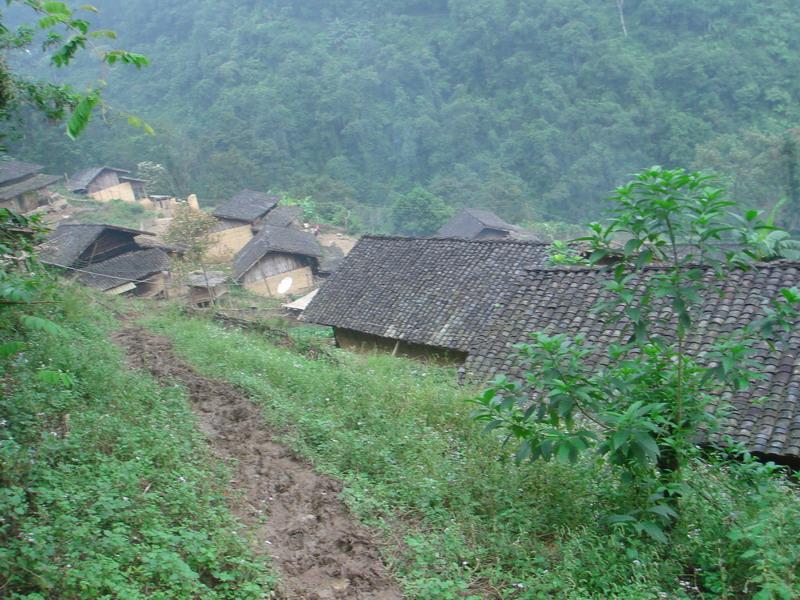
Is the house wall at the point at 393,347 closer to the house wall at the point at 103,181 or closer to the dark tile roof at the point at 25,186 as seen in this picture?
the dark tile roof at the point at 25,186

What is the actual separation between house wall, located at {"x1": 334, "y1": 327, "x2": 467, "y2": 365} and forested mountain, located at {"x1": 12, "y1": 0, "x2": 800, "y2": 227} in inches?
955

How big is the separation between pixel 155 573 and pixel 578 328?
24.1 ft

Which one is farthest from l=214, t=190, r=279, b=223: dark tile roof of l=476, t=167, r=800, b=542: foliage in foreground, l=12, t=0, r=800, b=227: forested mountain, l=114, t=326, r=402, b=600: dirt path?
l=476, t=167, r=800, b=542: foliage in foreground

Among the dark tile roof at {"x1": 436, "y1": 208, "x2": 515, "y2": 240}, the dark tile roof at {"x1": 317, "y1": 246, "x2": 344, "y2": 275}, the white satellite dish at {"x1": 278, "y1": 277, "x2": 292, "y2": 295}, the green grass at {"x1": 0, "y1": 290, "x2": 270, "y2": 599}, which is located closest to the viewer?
the green grass at {"x1": 0, "y1": 290, "x2": 270, "y2": 599}

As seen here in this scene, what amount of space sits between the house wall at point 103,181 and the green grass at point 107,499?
40.1 metres

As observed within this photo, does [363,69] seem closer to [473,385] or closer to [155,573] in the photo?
[473,385]

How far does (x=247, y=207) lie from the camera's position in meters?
39.3

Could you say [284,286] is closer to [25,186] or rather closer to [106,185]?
[25,186]

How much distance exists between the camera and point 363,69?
55.9 m

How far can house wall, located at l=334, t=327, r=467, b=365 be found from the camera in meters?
14.4

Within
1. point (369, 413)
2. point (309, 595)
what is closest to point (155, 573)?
point (309, 595)

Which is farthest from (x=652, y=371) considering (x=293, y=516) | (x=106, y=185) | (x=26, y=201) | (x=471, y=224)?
→ (x=106, y=185)

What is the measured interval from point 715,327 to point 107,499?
297 inches

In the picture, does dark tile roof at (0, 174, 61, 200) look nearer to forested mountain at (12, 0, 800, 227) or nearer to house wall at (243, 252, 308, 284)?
forested mountain at (12, 0, 800, 227)
